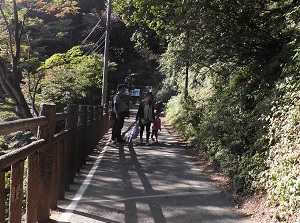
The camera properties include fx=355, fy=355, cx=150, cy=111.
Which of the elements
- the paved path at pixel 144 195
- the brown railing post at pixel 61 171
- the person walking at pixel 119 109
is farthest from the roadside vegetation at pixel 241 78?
the brown railing post at pixel 61 171

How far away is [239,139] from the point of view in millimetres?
7754

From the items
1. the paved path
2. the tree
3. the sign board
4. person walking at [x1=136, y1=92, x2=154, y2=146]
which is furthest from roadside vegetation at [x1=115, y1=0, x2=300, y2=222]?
the sign board

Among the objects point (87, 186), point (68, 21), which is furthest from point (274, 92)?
point (68, 21)

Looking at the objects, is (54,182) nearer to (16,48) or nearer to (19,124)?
(19,124)

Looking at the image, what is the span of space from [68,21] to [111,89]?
769 cm

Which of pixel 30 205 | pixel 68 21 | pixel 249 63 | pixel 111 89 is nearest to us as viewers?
pixel 30 205

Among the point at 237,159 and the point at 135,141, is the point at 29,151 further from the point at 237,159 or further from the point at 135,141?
the point at 135,141

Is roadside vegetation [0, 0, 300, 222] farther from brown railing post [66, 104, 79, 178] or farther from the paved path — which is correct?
brown railing post [66, 104, 79, 178]

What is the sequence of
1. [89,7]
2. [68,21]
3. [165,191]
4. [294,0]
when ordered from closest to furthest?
[165,191] < [294,0] < [68,21] < [89,7]

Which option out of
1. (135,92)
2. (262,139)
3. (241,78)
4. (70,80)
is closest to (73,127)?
(262,139)

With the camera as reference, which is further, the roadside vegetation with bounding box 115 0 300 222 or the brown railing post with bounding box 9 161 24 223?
the roadside vegetation with bounding box 115 0 300 222

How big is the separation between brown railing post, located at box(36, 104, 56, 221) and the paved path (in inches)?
11.8

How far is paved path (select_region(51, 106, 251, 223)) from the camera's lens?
5.20 meters

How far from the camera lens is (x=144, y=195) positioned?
6254mm
